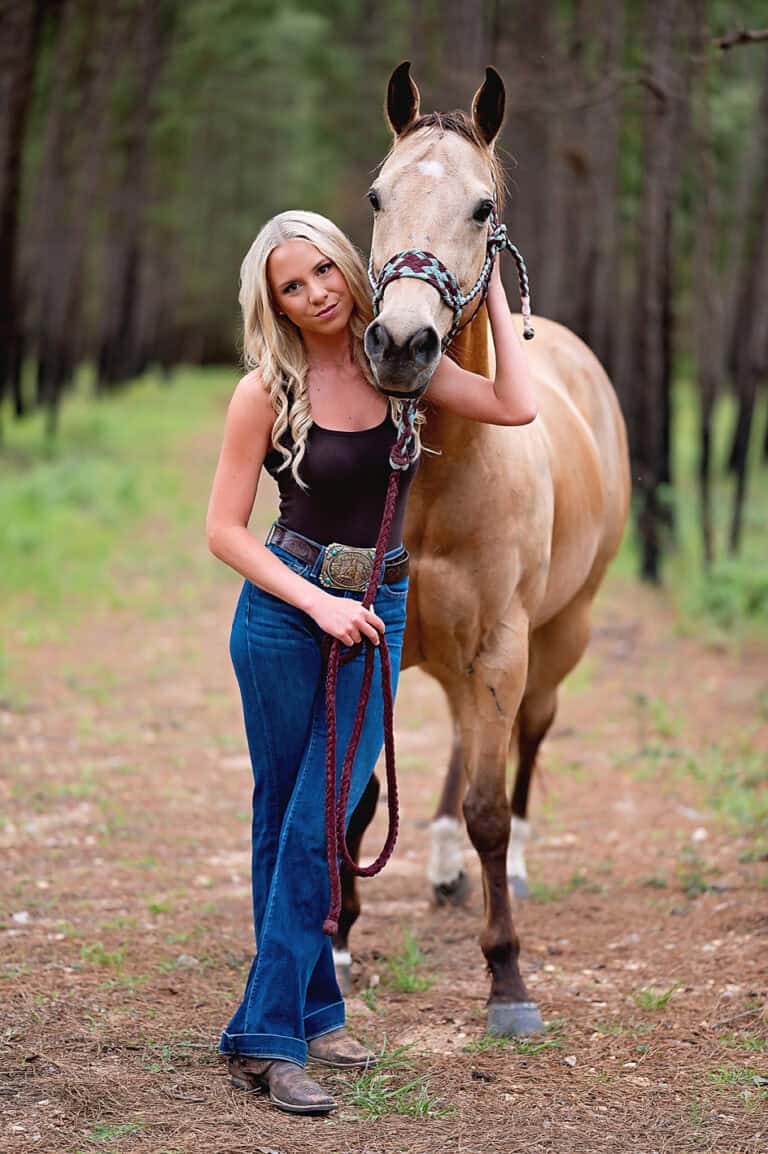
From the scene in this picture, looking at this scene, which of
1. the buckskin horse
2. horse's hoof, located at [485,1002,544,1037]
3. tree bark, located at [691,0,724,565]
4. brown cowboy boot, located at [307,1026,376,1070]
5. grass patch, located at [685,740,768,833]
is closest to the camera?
the buckskin horse

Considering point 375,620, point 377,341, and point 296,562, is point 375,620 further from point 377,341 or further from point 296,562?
point 377,341

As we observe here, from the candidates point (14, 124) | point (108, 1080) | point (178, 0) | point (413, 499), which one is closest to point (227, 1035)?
point (108, 1080)

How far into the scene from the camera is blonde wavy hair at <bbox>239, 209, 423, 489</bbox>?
10.7 ft

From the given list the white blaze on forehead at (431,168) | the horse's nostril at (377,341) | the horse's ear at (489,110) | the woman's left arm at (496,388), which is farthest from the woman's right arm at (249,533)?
the horse's ear at (489,110)

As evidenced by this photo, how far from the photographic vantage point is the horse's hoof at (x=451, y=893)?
17.5 feet

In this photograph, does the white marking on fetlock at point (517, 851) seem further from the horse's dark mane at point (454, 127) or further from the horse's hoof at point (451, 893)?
the horse's dark mane at point (454, 127)

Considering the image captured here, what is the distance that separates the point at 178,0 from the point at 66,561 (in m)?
19.9

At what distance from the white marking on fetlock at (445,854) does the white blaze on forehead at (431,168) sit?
2806mm

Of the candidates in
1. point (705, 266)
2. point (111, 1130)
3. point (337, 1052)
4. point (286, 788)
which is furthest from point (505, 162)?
point (111, 1130)

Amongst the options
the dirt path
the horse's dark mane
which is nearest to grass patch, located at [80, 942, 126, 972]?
the dirt path

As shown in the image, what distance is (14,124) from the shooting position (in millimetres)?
15836

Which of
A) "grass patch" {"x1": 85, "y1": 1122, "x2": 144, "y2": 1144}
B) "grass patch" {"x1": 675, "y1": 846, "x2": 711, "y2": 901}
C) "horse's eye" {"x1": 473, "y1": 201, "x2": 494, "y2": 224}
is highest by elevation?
"horse's eye" {"x1": 473, "y1": 201, "x2": 494, "y2": 224}

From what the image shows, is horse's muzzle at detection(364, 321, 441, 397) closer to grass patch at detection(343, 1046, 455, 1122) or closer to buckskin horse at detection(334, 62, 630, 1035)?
buckskin horse at detection(334, 62, 630, 1035)

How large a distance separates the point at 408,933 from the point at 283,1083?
1673mm
